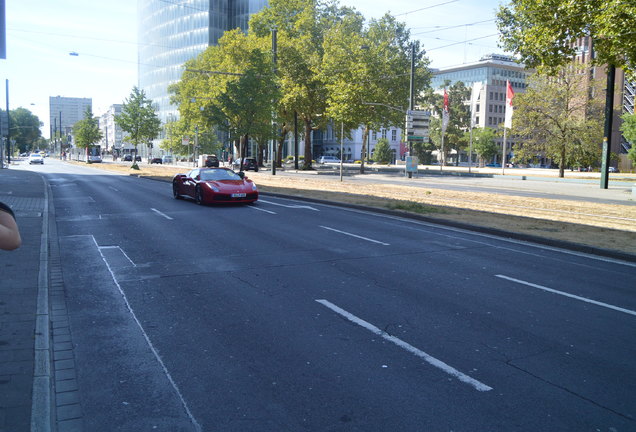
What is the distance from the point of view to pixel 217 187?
1689 centimetres

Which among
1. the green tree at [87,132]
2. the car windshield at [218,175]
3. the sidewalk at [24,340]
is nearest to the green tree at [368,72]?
the car windshield at [218,175]

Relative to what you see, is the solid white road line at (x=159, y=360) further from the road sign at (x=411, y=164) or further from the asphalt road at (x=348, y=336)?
the road sign at (x=411, y=164)

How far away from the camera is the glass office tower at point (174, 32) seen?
296ft

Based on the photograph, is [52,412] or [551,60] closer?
[52,412]

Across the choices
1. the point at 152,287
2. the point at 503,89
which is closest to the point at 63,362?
the point at 152,287

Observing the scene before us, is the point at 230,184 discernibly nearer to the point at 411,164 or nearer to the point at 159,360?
the point at 159,360

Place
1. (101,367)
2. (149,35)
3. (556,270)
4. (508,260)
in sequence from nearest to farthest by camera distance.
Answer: (101,367) < (556,270) < (508,260) < (149,35)

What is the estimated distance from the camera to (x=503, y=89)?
12138cm

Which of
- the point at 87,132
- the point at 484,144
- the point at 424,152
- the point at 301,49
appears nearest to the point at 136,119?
the point at 301,49

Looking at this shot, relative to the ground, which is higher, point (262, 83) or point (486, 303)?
point (262, 83)

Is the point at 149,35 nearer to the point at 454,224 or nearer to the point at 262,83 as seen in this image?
the point at 262,83

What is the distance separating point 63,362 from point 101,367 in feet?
1.18

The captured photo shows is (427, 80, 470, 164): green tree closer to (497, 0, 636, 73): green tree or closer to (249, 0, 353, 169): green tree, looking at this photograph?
(249, 0, 353, 169): green tree

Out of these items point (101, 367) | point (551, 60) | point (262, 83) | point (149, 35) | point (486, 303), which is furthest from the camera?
point (149, 35)
